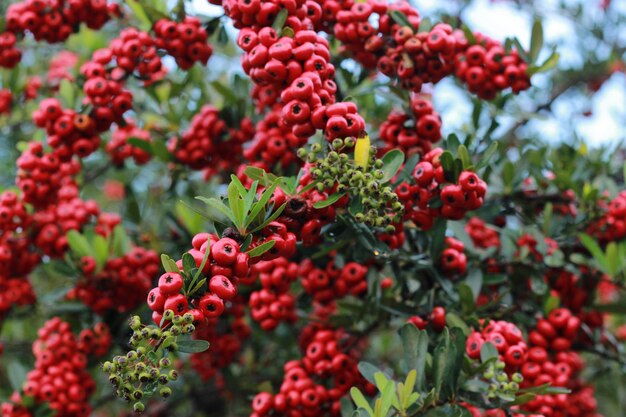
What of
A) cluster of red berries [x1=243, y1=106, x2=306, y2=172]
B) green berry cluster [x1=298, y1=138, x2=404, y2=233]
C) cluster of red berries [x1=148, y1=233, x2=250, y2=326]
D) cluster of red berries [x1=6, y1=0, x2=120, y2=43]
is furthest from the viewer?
cluster of red berries [x1=6, y1=0, x2=120, y2=43]

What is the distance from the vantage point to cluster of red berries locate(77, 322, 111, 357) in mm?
4059

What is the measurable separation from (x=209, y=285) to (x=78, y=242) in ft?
6.01

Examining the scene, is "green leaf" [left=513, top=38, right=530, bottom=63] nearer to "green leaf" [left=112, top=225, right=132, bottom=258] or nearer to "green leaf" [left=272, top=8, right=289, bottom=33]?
"green leaf" [left=272, top=8, right=289, bottom=33]

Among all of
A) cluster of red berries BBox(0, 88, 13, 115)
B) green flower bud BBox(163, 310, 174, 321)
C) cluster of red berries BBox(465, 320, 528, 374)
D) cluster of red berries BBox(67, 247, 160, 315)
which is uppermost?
green flower bud BBox(163, 310, 174, 321)

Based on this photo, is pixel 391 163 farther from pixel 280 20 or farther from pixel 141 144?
pixel 141 144

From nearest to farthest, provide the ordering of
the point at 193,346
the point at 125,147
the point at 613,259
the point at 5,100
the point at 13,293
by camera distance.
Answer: the point at 193,346, the point at 613,259, the point at 13,293, the point at 125,147, the point at 5,100

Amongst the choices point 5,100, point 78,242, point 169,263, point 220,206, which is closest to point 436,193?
point 220,206

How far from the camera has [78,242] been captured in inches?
159

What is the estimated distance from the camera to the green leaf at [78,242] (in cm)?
403

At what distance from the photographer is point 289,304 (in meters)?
3.74

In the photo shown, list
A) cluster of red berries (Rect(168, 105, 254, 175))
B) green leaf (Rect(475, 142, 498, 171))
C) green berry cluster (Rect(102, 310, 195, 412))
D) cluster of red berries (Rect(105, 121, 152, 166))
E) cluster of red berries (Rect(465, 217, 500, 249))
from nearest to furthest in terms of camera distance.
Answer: green berry cluster (Rect(102, 310, 195, 412))
green leaf (Rect(475, 142, 498, 171))
cluster of red berries (Rect(168, 105, 254, 175))
cluster of red berries (Rect(465, 217, 500, 249))
cluster of red berries (Rect(105, 121, 152, 166))

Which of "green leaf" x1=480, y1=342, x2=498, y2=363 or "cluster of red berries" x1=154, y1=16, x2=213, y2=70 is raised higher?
"cluster of red berries" x1=154, y1=16, x2=213, y2=70

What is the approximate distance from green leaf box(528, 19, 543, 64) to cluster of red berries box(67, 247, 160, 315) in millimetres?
2450

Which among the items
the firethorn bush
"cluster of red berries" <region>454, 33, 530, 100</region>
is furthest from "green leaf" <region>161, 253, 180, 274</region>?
"cluster of red berries" <region>454, 33, 530, 100</region>
